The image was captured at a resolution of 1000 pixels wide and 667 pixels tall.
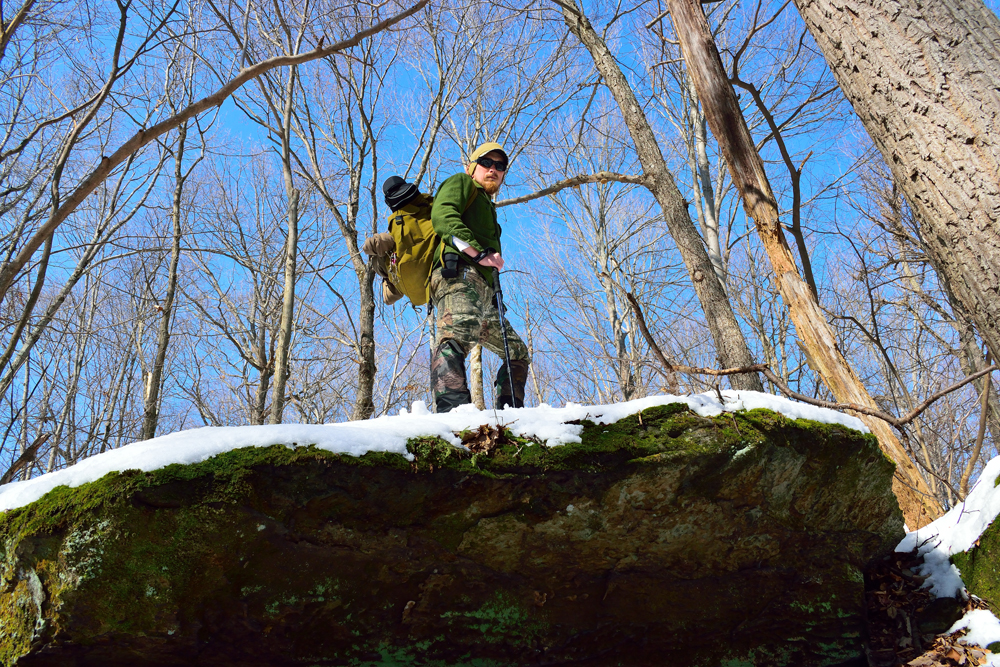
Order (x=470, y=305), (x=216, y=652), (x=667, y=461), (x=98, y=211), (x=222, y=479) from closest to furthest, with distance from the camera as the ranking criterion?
1. (x=222, y=479)
2. (x=216, y=652)
3. (x=667, y=461)
4. (x=470, y=305)
5. (x=98, y=211)

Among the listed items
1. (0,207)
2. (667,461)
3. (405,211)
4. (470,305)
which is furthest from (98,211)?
(667,461)

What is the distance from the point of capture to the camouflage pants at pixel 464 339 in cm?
335

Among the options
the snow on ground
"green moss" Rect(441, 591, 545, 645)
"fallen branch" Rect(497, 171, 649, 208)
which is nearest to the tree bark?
"fallen branch" Rect(497, 171, 649, 208)

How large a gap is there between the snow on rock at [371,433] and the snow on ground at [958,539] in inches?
31.6

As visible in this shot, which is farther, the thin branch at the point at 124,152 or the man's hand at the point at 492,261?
the man's hand at the point at 492,261

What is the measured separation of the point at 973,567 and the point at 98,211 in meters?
12.6

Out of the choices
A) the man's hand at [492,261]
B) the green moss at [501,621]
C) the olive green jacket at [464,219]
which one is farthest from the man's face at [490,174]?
the green moss at [501,621]

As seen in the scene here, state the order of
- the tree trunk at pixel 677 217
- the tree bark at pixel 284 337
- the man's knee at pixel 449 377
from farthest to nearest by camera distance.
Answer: the tree bark at pixel 284 337
the tree trunk at pixel 677 217
the man's knee at pixel 449 377

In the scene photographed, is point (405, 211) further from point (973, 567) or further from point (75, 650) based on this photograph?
point (973, 567)

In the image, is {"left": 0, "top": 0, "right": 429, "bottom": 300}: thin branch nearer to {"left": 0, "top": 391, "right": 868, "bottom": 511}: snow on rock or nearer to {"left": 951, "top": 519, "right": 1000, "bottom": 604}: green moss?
{"left": 0, "top": 391, "right": 868, "bottom": 511}: snow on rock

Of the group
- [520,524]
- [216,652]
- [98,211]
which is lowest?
[216,652]

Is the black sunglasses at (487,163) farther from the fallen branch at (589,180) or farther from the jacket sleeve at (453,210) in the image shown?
the fallen branch at (589,180)

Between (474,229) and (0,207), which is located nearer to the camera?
(474,229)

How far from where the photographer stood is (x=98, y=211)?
1043cm
